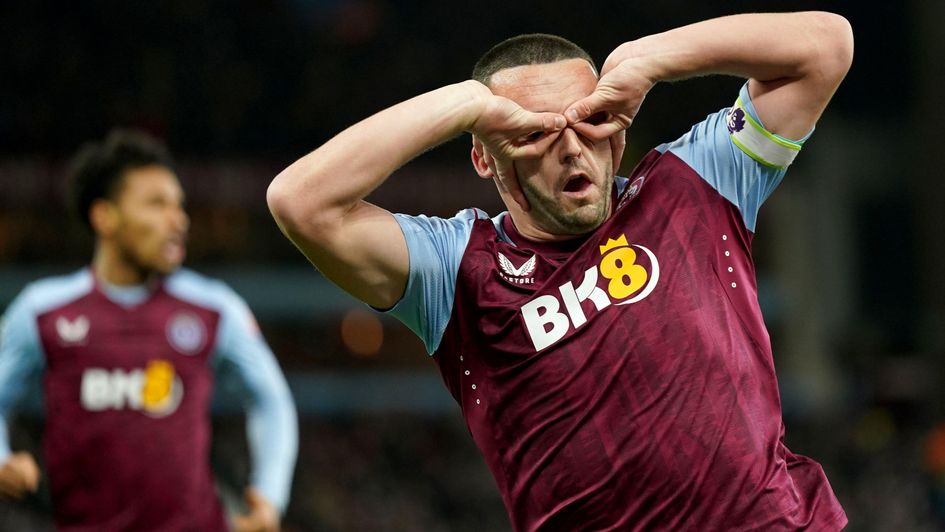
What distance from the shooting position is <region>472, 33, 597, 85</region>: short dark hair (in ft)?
10.4

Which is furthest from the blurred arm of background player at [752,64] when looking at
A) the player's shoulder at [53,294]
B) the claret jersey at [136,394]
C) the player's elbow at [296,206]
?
the player's shoulder at [53,294]

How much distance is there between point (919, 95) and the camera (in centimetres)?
1847

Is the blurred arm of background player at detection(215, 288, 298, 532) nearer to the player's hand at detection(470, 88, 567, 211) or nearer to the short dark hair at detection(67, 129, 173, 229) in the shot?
the short dark hair at detection(67, 129, 173, 229)

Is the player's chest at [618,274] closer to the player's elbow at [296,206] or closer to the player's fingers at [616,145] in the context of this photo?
the player's fingers at [616,145]

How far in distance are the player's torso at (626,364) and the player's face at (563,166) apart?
0.08 metres

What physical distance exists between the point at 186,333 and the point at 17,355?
70 centimetres

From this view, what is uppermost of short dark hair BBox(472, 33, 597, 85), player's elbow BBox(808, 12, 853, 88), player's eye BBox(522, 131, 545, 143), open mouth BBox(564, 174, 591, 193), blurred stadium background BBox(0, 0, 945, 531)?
short dark hair BBox(472, 33, 597, 85)

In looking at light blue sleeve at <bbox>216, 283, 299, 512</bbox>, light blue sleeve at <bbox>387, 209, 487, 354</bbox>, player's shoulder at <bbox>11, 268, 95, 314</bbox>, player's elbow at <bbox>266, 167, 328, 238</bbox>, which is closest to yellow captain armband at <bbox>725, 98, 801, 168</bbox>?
light blue sleeve at <bbox>387, 209, 487, 354</bbox>

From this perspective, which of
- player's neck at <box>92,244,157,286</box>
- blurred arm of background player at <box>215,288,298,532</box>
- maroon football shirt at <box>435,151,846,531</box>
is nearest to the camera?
maroon football shirt at <box>435,151,846,531</box>

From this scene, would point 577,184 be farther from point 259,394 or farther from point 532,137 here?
point 259,394

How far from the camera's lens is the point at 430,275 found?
3141 mm

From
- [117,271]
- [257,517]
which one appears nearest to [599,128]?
[257,517]

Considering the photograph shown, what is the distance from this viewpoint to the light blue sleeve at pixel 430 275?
3.13m

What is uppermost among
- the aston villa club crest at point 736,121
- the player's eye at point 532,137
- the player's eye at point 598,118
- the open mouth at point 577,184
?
the player's eye at point 598,118
